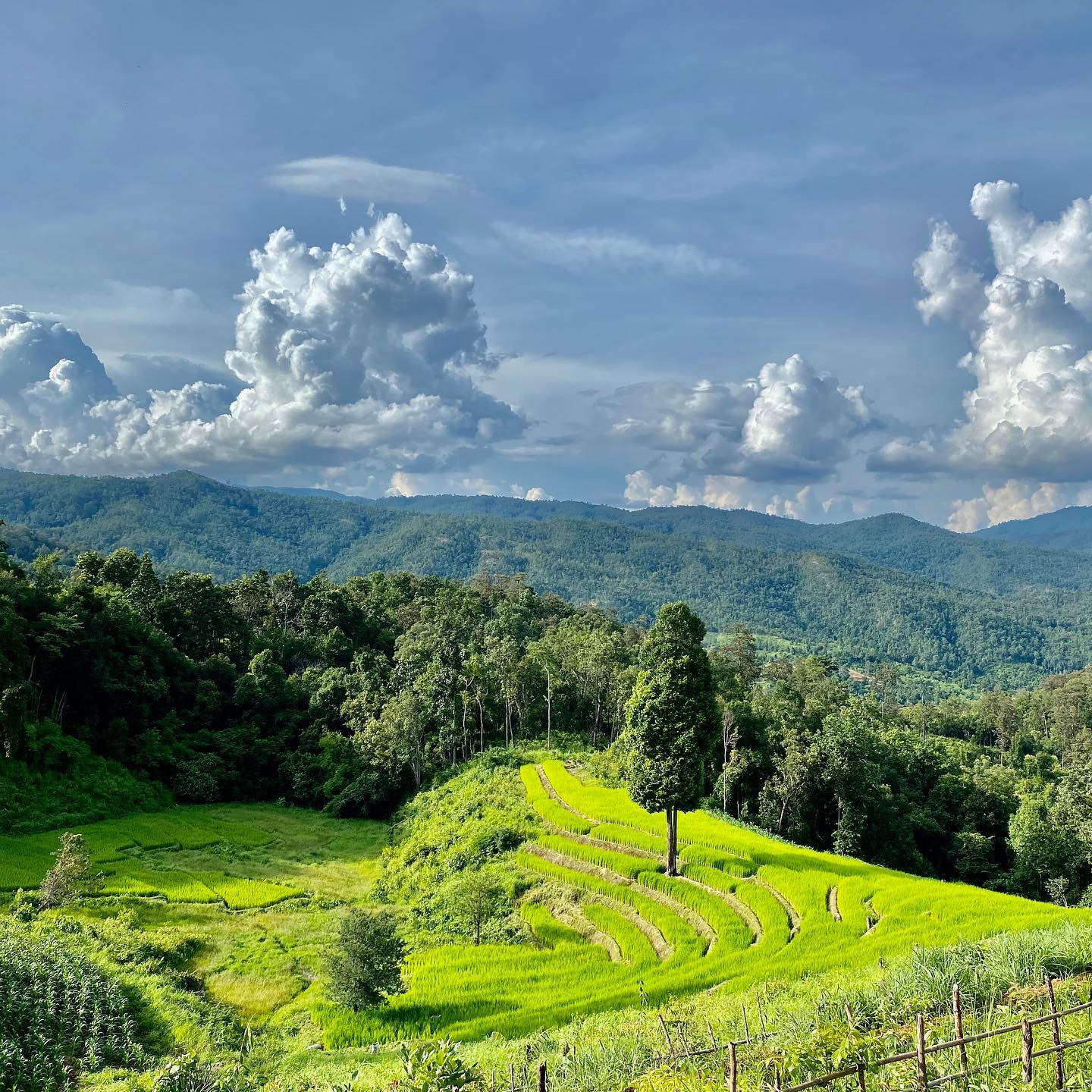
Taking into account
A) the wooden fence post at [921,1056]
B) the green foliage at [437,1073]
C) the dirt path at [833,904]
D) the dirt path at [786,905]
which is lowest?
the dirt path at [786,905]

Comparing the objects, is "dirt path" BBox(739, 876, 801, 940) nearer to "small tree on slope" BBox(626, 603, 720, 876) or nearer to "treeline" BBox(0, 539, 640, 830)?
"small tree on slope" BBox(626, 603, 720, 876)

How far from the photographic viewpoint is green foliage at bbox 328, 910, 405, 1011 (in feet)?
75.4

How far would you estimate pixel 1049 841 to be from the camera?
50906mm

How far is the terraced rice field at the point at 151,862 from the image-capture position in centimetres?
3572

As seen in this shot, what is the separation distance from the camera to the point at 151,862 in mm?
41250

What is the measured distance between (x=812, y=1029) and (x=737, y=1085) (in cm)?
288

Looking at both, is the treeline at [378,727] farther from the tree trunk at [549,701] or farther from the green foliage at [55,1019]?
the green foliage at [55,1019]

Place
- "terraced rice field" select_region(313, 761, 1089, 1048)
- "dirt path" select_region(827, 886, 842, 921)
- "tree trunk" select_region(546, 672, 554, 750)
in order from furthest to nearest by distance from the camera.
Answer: "tree trunk" select_region(546, 672, 554, 750)
"dirt path" select_region(827, 886, 842, 921)
"terraced rice field" select_region(313, 761, 1089, 1048)

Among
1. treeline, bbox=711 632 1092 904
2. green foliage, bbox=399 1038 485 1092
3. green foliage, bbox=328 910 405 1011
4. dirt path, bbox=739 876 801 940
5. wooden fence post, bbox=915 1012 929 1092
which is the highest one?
wooden fence post, bbox=915 1012 929 1092

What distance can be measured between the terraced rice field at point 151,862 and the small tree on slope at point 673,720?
22.8 metres

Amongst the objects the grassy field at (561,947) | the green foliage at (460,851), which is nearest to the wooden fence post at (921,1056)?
the grassy field at (561,947)

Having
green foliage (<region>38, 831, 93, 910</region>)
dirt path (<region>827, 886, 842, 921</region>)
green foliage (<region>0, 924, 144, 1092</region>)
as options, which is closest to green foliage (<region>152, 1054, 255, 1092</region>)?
green foliage (<region>0, 924, 144, 1092</region>)

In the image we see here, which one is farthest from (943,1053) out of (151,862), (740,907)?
(151,862)

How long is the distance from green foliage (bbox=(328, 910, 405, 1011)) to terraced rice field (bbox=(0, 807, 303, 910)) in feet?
55.0
